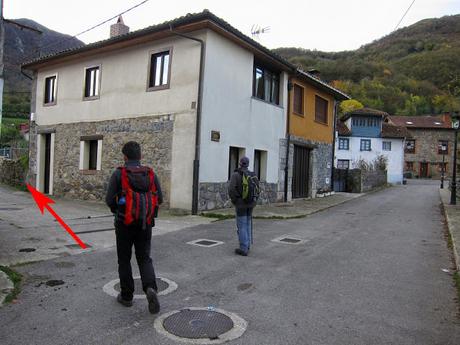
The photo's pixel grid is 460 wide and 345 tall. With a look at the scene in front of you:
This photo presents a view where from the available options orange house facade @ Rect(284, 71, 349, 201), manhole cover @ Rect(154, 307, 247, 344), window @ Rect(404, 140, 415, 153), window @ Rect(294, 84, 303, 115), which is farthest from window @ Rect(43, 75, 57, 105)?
window @ Rect(404, 140, 415, 153)

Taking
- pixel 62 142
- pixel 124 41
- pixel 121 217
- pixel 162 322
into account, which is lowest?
pixel 162 322

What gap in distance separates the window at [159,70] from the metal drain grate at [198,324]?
9.64 meters

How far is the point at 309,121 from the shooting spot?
18.3 meters

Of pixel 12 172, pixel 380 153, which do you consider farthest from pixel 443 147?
pixel 12 172

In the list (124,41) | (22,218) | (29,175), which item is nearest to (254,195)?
(22,218)

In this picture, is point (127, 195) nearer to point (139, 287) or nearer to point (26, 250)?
point (139, 287)

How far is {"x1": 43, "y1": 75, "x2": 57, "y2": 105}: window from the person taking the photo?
1707 centimetres

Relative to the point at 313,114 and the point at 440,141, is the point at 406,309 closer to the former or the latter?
the point at 313,114

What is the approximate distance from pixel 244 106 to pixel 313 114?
6.27 meters

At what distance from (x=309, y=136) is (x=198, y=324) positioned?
15.5m

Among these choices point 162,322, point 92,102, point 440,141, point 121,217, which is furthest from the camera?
point 440,141

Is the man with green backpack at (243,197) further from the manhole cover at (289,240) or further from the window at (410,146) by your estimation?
the window at (410,146)

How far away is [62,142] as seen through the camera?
16406 mm

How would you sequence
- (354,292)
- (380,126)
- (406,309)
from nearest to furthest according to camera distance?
(406,309) → (354,292) → (380,126)
